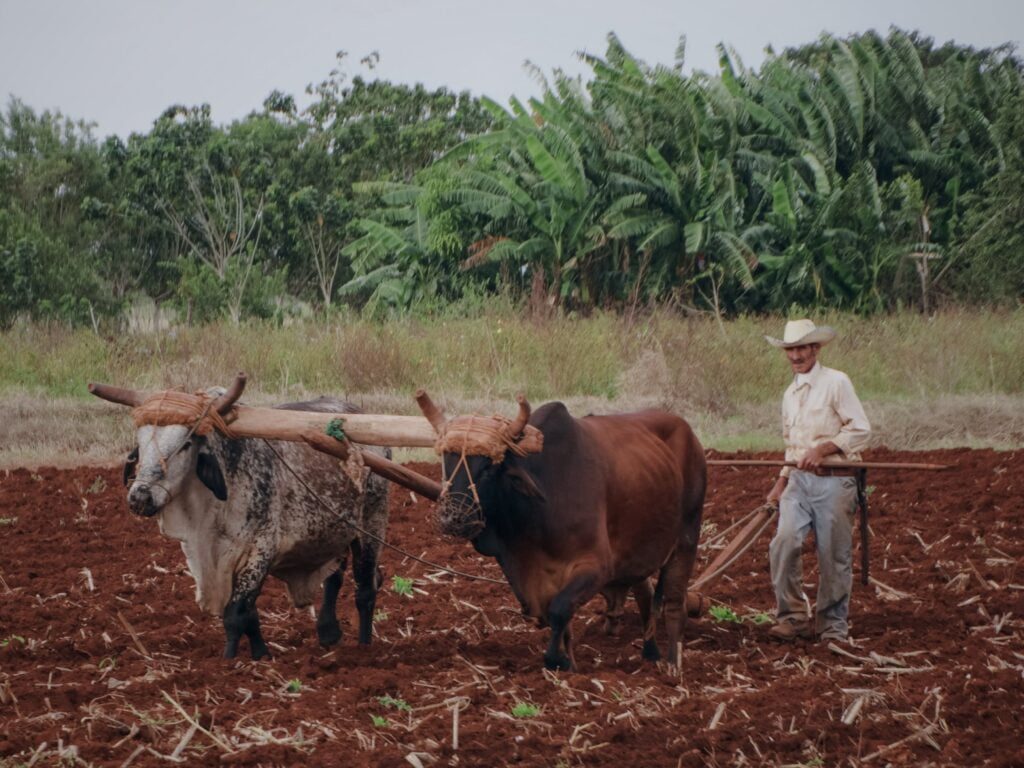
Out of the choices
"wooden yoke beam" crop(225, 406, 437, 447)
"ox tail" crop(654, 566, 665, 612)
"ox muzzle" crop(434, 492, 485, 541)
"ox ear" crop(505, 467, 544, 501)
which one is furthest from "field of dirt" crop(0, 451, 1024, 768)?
"wooden yoke beam" crop(225, 406, 437, 447)

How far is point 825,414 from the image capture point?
7.48 m

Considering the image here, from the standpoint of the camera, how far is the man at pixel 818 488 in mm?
7461

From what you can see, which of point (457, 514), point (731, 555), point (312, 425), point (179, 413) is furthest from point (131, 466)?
point (731, 555)

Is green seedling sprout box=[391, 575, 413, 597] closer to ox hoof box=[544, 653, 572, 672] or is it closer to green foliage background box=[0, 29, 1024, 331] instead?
ox hoof box=[544, 653, 572, 672]

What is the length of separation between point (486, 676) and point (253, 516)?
1.45 m

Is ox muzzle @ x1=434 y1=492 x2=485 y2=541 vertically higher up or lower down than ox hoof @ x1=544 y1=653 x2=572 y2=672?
higher up

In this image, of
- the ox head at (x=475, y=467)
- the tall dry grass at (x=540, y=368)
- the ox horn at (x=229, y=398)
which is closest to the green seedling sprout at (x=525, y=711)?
the ox head at (x=475, y=467)

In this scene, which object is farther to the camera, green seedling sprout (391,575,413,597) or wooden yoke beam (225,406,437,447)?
green seedling sprout (391,575,413,597)

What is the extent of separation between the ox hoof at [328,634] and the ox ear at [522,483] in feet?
5.88

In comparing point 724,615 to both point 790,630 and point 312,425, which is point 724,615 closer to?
point 790,630

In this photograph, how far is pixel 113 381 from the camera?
18.0 metres

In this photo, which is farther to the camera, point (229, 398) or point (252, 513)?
point (252, 513)

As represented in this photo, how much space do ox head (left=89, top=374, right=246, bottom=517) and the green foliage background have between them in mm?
14226

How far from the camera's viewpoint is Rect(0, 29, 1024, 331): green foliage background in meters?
25.0
